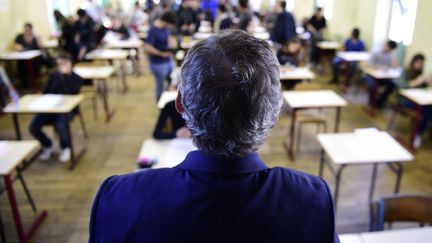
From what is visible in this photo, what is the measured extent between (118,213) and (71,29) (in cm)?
657

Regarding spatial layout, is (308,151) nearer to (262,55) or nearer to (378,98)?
(378,98)

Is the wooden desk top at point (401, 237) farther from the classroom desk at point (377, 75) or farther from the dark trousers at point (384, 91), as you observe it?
the dark trousers at point (384, 91)

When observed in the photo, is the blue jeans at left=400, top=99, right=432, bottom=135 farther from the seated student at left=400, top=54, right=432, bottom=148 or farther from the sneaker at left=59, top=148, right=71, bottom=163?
the sneaker at left=59, top=148, right=71, bottom=163

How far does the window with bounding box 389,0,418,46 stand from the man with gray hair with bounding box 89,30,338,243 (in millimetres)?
5802

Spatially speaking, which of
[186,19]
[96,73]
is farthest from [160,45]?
[186,19]

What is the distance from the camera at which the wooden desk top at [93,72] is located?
516 cm

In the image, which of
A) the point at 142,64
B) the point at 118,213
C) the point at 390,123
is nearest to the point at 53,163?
the point at 118,213

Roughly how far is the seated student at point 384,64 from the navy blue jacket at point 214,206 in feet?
17.7

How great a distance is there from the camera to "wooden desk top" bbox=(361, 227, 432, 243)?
1860 mm

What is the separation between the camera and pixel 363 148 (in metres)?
3.00

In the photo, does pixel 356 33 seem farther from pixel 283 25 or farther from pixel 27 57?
pixel 27 57

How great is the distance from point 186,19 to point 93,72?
3.96 meters

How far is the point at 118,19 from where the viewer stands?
30.3 feet

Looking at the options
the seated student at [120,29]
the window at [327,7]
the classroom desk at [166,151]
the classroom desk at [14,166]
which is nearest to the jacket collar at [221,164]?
the classroom desk at [166,151]
